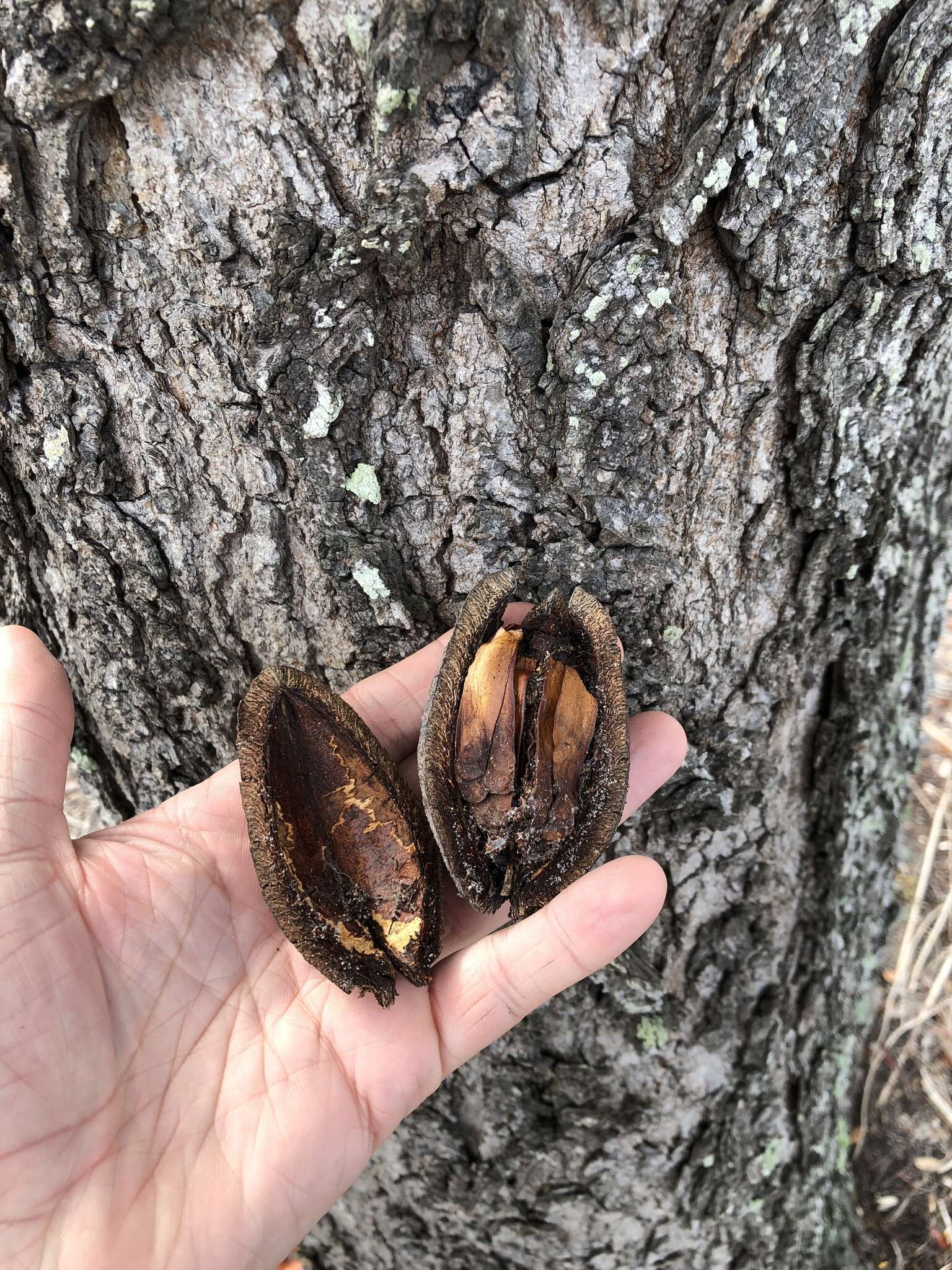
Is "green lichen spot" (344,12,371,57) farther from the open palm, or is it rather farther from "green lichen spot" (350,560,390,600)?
the open palm

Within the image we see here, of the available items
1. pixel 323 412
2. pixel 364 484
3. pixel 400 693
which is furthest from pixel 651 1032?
pixel 323 412

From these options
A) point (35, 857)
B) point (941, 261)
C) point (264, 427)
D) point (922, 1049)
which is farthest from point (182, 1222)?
point (922, 1049)

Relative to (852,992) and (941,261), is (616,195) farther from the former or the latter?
(852,992)

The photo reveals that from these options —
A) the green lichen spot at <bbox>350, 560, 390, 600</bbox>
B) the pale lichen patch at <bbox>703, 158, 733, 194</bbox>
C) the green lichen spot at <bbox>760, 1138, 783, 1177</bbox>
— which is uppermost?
the pale lichen patch at <bbox>703, 158, 733, 194</bbox>

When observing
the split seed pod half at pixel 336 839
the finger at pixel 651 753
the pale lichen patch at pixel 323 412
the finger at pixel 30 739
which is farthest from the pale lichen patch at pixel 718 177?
the finger at pixel 30 739

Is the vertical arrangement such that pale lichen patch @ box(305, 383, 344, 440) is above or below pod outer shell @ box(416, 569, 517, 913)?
above

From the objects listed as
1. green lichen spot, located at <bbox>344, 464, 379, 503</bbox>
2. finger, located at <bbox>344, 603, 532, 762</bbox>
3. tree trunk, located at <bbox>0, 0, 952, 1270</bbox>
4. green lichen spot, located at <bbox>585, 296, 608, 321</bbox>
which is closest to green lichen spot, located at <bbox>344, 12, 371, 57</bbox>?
tree trunk, located at <bbox>0, 0, 952, 1270</bbox>

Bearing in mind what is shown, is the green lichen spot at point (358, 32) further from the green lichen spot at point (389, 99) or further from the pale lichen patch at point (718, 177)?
the pale lichen patch at point (718, 177)
